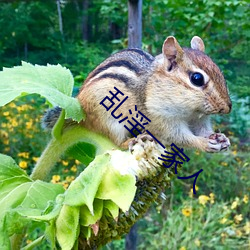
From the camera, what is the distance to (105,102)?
2.59ft

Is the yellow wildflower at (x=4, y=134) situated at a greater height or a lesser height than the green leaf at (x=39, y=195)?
lesser

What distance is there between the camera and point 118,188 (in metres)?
0.49

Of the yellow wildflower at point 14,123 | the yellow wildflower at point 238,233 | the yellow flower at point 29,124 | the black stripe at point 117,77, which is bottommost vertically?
the yellow wildflower at point 238,233

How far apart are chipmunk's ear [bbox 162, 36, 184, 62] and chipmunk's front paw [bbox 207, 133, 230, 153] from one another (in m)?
0.16

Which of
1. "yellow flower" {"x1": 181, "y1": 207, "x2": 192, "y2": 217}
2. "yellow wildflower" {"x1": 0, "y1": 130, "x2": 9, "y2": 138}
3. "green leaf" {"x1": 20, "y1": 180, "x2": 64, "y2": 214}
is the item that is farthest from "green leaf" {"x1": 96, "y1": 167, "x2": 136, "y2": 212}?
"yellow wildflower" {"x1": 0, "y1": 130, "x2": 9, "y2": 138}

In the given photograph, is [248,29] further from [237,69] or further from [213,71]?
[213,71]

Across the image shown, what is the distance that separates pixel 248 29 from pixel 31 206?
1623 mm

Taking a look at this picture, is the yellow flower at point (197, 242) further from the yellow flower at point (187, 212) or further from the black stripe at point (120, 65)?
the black stripe at point (120, 65)

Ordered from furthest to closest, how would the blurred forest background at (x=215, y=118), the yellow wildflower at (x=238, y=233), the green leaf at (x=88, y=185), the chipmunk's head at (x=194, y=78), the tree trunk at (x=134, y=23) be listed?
the yellow wildflower at (x=238, y=233), the blurred forest background at (x=215, y=118), the tree trunk at (x=134, y=23), the chipmunk's head at (x=194, y=78), the green leaf at (x=88, y=185)

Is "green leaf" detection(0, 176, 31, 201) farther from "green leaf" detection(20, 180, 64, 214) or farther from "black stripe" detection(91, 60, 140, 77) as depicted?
"black stripe" detection(91, 60, 140, 77)

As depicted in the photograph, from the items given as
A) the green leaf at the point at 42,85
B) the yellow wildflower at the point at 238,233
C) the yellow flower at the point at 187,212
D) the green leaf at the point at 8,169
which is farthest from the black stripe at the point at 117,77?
the yellow wildflower at the point at 238,233

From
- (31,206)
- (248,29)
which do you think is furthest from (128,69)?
(248,29)

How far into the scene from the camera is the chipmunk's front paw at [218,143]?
630 millimetres

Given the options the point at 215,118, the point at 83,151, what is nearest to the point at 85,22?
the point at 215,118
